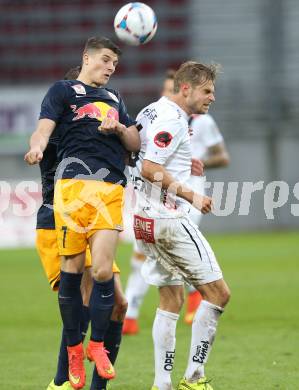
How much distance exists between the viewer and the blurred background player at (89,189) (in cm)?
576

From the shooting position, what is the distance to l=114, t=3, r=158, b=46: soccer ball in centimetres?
681

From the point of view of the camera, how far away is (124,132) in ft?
19.4

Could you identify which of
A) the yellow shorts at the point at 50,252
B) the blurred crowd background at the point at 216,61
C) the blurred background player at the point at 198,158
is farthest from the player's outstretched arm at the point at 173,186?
the blurred crowd background at the point at 216,61

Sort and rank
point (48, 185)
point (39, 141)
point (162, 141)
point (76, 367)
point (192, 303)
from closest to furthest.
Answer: point (39, 141) < point (76, 367) < point (162, 141) < point (48, 185) < point (192, 303)

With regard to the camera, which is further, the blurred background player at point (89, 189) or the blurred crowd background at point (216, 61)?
the blurred crowd background at point (216, 61)

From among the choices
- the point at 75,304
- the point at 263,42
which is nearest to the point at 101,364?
the point at 75,304

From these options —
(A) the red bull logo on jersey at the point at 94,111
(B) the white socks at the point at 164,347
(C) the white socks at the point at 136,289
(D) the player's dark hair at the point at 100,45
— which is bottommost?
(C) the white socks at the point at 136,289

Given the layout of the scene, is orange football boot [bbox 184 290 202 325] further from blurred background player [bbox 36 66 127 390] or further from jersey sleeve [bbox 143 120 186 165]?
jersey sleeve [bbox 143 120 186 165]

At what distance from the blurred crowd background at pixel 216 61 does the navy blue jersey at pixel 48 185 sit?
1554 centimetres

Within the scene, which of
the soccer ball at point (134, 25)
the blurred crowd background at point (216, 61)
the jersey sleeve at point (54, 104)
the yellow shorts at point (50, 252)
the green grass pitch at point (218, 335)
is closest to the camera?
the jersey sleeve at point (54, 104)

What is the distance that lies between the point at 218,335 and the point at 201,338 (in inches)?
106

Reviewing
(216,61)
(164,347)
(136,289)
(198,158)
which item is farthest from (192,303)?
(216,61)

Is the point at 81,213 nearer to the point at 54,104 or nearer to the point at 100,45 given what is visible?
the point at 54,104

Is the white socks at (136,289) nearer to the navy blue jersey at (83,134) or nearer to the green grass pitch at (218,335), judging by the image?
the green grass pitch at (218,335)
